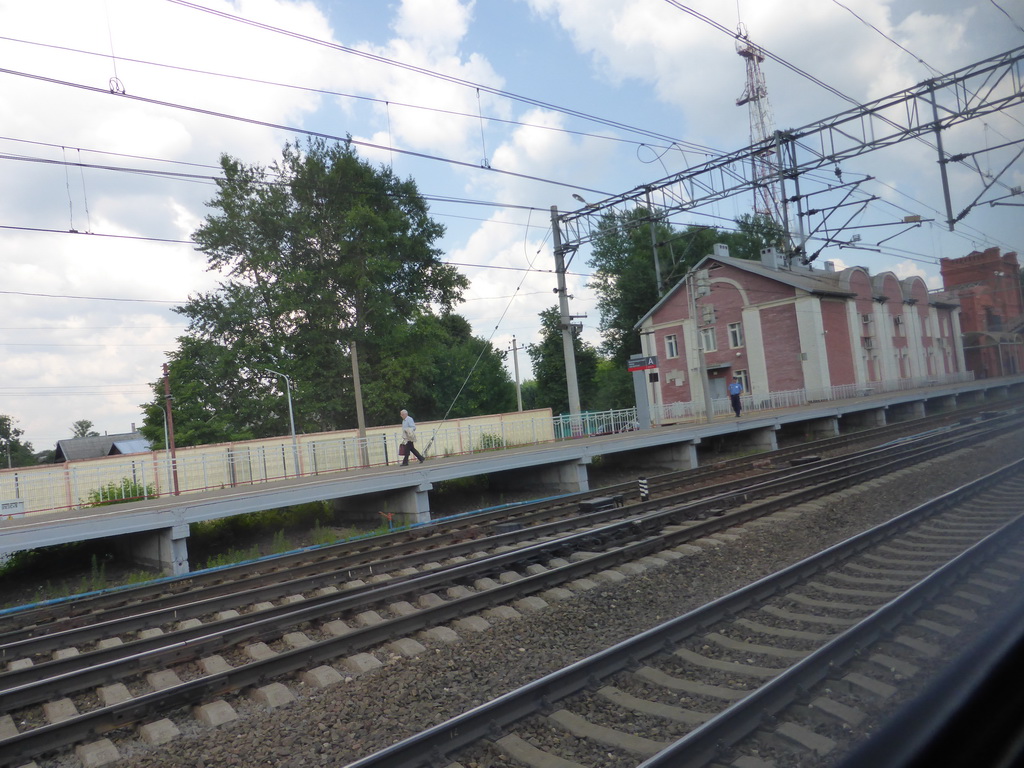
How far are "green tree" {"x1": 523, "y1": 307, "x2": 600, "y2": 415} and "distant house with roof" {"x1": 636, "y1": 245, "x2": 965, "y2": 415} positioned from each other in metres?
14.3

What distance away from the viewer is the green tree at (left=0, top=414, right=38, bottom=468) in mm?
79000

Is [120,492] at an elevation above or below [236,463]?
below

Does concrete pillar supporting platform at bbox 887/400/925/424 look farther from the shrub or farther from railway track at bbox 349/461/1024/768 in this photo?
the shrub

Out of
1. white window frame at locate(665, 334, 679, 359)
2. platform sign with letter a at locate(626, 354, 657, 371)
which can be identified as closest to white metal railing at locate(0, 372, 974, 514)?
platform sign with letter a at locate(626, 354, 657, 371)

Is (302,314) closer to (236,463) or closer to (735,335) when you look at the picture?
(236,463)

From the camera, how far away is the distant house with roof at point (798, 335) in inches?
1478

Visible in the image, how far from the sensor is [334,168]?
37.5 m

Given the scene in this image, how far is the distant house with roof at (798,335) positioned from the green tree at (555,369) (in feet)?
46.9

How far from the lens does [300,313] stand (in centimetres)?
3684

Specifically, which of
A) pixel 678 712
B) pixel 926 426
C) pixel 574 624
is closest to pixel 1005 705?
pixel 678 712

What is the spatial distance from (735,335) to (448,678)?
3939cm

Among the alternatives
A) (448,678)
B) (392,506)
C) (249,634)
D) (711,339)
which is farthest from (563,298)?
(711,339)

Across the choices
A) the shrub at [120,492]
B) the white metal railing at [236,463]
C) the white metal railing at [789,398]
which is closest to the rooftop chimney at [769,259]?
the white metal railing at [789,398]

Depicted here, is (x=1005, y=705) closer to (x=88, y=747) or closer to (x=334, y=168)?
(x=88, y=747)
